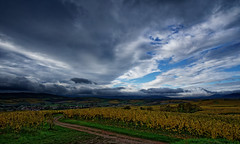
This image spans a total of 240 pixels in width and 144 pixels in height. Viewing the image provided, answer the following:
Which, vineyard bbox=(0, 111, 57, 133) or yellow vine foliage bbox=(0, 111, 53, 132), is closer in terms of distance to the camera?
vineyard bbox=(0, 111, 57, 133)

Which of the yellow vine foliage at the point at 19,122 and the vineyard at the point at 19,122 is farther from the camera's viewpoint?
the yellow vine foliage at the point at 19,122

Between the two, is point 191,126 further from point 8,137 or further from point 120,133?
point 8,137

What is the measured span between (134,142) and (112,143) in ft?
9.88

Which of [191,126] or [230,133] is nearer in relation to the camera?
[230,133]

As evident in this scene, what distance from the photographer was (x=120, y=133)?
22.2 m

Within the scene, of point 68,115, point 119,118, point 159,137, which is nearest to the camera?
point 159,137

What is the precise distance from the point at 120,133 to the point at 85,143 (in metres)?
7.13

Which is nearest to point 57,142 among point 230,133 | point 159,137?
point 159,137

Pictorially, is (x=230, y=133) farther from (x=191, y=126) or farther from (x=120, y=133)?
(x=120, y=133)

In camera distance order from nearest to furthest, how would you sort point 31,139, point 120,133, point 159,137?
1. point 31,139
2. point 159,137
3. point 120,133

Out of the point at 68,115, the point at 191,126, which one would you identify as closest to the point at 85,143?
the point at 191,126

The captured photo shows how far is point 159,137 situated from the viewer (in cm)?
1958

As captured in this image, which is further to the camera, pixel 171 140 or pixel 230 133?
pixel 230 133

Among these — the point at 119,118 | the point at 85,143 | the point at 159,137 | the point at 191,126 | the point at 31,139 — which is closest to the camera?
the point at 85,143
